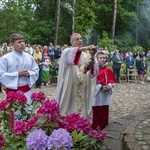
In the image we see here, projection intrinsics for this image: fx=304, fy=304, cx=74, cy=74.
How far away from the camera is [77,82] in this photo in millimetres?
5230

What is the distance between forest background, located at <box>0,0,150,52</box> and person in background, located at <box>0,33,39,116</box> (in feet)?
82.5

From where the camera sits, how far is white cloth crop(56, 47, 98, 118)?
514 cm

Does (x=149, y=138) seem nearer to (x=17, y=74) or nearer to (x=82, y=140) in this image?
(x=17, y=74)

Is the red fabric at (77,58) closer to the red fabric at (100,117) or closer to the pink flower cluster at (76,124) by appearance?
the red fabric at (100,117)

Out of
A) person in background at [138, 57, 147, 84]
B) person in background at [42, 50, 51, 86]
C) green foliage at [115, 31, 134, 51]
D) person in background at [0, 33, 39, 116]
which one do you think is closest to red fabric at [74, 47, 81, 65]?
person in background at [0, 33, 39, 116]

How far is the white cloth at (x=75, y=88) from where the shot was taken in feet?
16.9

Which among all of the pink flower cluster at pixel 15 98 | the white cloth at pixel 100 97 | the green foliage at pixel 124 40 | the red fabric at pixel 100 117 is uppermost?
the green foliage at pixel 124 40

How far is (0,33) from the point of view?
87.6 feet

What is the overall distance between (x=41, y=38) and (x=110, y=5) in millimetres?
9570

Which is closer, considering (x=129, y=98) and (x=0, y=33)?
(x=129, y=98)

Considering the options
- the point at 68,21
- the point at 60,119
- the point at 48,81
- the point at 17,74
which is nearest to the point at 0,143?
the point at 60,119

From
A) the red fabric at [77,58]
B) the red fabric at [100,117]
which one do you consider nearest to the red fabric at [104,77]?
the red fabric at [100,117]

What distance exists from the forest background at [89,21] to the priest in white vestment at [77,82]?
80.2 feet

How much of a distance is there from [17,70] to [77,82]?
1090mm
